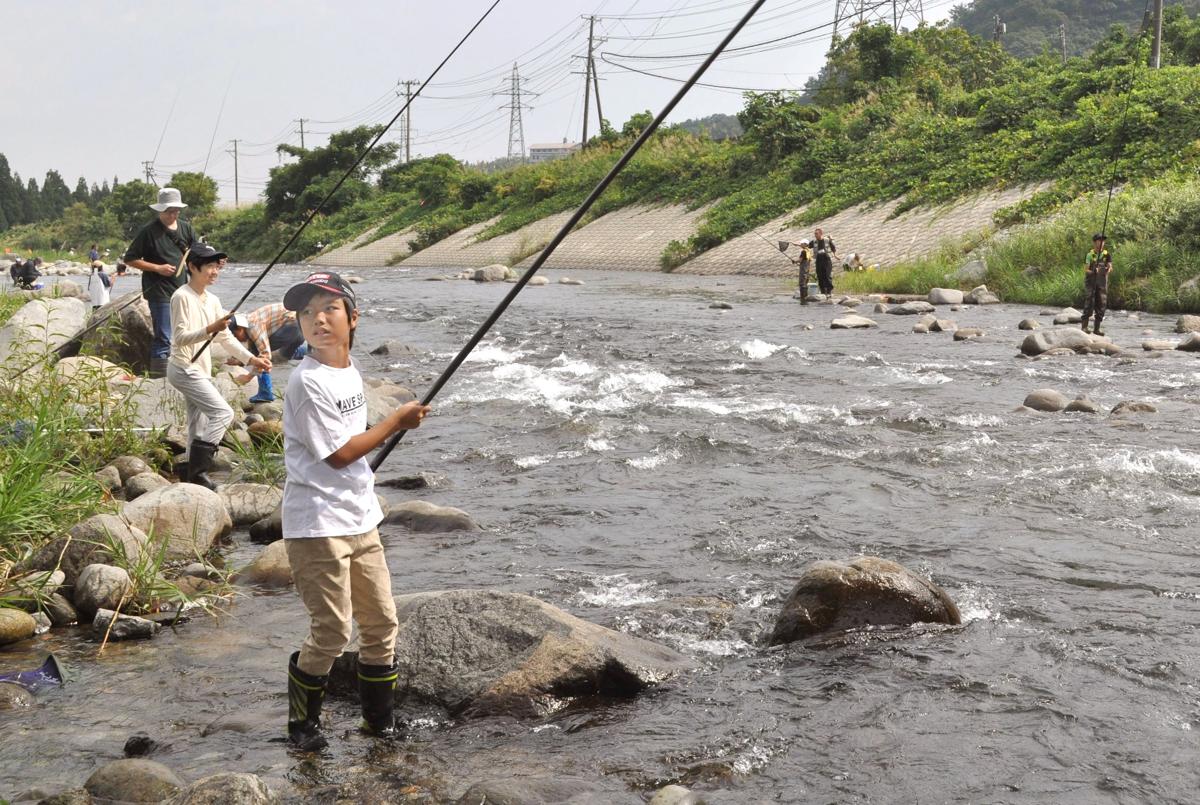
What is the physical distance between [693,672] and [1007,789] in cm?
140

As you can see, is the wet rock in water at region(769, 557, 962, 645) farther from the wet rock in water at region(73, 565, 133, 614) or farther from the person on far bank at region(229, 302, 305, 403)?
the person on far bank at region(229, 302, 305, 403)

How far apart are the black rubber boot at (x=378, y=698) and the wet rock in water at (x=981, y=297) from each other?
61.5 feet

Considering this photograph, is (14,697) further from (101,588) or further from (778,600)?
(778,600)

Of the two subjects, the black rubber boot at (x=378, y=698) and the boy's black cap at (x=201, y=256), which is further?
the boy's black cap at (x=201, y=256)

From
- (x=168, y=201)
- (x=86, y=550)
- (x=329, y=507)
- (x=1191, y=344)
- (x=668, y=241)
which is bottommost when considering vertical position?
(x=86, y=550)

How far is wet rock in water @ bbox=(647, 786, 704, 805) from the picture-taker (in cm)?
347

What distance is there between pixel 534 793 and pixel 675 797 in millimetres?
445

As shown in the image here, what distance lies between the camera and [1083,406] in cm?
1024

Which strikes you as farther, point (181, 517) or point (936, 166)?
point (936, 166)

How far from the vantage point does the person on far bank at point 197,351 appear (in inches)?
285

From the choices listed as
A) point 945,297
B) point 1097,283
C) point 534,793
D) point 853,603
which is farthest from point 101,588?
point 945,297

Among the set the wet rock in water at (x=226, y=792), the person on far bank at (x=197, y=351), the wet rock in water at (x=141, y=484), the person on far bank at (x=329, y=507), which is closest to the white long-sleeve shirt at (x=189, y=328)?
the person on far bank at (x=197, y=351)

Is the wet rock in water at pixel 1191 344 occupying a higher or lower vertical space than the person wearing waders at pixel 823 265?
lower

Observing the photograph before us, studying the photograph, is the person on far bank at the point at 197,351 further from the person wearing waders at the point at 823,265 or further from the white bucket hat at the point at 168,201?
the person wearing waders at the point at 823,265
